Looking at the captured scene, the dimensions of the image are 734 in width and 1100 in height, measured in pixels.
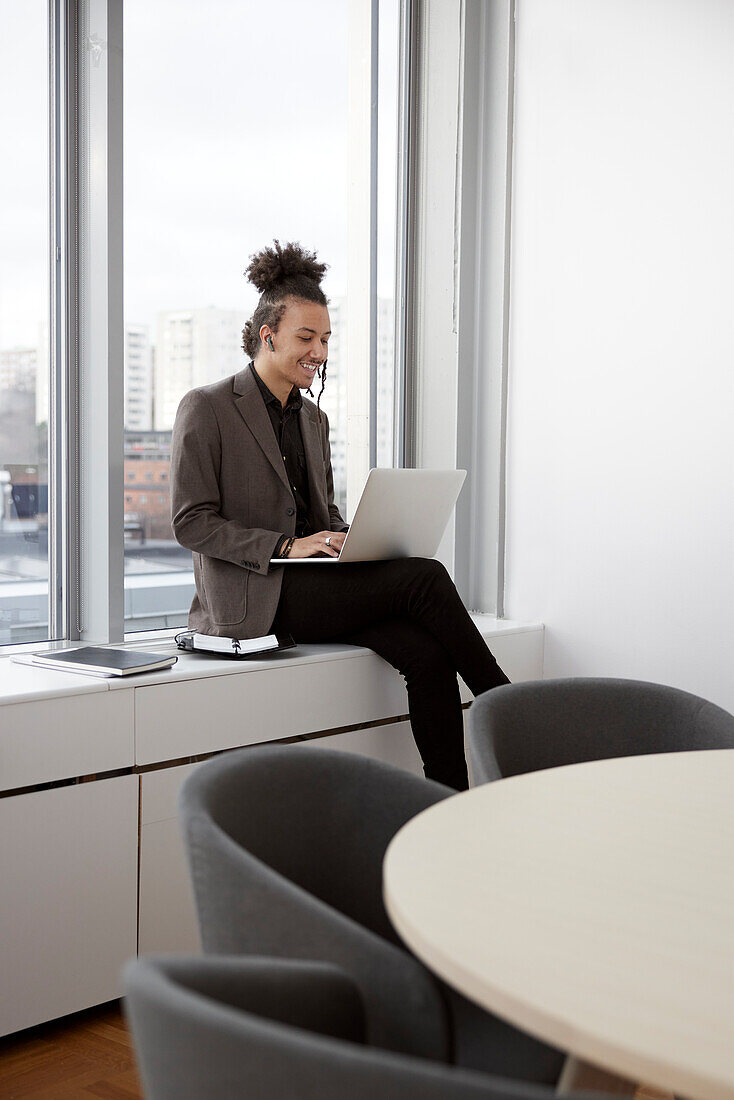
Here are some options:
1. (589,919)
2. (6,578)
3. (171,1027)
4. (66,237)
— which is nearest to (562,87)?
(66,237)

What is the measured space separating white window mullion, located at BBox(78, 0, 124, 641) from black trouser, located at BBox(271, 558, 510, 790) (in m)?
0.48

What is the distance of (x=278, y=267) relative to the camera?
3076 mm

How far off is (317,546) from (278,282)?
2.53 feet

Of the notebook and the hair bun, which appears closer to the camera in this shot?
the notebook

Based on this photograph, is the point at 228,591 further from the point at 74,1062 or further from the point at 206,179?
the point at 206,179

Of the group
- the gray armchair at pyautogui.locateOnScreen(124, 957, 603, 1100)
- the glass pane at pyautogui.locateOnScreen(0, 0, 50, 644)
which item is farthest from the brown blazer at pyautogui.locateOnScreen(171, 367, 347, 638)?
the gray armchair at pyautogui.locateOnScreen(124, 957, 603, 1100)

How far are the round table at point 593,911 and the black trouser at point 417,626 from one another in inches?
56.6

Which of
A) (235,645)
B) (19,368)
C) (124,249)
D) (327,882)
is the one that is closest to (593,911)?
(327,882)

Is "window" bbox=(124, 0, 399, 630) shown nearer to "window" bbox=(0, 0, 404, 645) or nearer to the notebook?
"window" bbox=(0, 0, 404, 645)

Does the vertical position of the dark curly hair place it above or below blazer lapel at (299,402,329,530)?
above

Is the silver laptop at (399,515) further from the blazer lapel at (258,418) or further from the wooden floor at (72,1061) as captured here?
the wooden floor at (72,1061)

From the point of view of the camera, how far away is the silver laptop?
2717mm

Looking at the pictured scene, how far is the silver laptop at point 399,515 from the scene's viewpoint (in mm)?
2717

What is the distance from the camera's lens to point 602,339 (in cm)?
362
